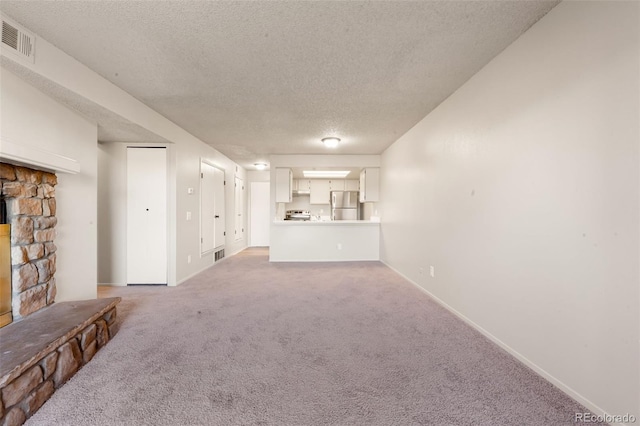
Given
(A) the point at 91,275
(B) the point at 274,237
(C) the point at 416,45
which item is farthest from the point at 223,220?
(C) the point at 416,45

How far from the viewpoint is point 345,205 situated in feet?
22.2

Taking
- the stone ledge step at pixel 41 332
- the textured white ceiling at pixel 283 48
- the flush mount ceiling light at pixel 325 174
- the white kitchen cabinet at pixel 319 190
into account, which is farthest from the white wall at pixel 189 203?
the white kitchen cabinet at pixel 319 190

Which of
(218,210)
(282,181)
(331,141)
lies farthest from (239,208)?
(331,141)

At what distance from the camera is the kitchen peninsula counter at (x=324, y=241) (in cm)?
546

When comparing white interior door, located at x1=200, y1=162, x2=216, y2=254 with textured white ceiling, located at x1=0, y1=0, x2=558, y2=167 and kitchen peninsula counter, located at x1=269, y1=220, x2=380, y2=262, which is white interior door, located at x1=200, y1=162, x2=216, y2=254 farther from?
textured white ceiling, located at x1=0, y1=0, x2=558, y2=167

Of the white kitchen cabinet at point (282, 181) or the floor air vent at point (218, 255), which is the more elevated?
the white kitchen cabinet at point (282, 181)

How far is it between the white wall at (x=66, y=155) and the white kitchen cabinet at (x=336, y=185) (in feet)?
17.6

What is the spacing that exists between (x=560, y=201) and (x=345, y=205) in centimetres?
530

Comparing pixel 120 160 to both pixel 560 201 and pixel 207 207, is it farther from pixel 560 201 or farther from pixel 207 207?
pixel 560 201

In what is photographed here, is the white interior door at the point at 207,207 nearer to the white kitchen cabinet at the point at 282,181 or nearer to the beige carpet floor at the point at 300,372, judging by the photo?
the white kitchen cabinet at the point at 282,181

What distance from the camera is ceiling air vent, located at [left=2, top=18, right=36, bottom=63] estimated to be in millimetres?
1636

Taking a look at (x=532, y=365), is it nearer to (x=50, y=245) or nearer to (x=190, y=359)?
(x=190, y=359)

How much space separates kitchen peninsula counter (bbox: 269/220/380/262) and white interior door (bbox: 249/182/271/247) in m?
2.37

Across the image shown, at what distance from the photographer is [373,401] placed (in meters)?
1.43
